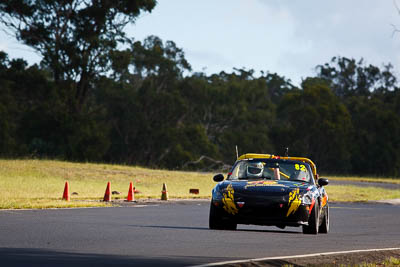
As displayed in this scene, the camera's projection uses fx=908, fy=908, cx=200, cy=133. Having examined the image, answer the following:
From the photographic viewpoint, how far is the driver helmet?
57.6ft

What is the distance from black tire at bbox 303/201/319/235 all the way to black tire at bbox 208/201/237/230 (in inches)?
55.4

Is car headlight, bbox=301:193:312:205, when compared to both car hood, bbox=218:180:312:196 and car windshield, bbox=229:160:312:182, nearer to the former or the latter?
car hood, bbox=218:180:312:196

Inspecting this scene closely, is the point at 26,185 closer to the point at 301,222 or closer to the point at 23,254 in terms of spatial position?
the point at 301,222

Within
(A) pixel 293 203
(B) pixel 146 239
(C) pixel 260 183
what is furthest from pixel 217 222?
(B) pixel 146 239

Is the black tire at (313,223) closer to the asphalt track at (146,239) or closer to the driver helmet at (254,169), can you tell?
the asphalt track at (146,239)

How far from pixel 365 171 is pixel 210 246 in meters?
79.8

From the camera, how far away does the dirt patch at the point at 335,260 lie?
11273 mm

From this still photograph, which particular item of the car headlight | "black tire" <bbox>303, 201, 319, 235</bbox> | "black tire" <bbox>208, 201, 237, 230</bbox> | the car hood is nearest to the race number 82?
the car hood

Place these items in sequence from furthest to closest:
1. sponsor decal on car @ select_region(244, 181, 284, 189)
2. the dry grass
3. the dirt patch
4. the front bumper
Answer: the dry grass, sponsor decal on car @ select_region(244, 181, 284, 189), the front bumper, the dirt patch

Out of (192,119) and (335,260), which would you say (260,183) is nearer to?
(335,260)

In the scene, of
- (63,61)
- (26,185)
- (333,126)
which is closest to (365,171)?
(333,126)

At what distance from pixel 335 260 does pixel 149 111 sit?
70.4 meters

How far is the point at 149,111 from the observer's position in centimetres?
8212

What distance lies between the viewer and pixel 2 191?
3241cm
